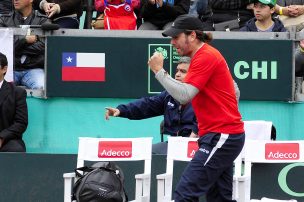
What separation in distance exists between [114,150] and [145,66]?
1.62 metres

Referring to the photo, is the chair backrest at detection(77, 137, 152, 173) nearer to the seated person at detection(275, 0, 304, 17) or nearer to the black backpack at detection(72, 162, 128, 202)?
the black backpack at detection(72, 162, 128, 202)

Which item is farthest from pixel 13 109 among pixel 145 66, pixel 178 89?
pixel 178 89

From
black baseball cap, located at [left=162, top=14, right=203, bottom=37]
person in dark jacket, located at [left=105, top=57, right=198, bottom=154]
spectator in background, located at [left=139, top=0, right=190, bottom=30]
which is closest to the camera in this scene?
black baseball cap, located at [left=162, top=14, right=203, bottom=37]

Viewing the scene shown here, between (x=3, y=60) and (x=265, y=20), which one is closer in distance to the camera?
(x=3, y=60)

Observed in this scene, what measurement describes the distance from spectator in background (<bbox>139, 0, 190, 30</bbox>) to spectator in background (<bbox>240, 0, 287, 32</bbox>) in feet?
3.00

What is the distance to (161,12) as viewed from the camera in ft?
36.0

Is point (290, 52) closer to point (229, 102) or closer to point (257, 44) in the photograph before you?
point (257, 44)

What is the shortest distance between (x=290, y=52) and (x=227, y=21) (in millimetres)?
1065

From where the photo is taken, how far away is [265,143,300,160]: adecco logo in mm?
8805

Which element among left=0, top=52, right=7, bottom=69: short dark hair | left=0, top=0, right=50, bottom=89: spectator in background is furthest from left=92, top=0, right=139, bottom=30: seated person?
left=0, top=52, right=7, bottom=69: short dark hair

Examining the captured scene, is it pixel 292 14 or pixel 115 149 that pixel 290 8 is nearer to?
pixel 292 14

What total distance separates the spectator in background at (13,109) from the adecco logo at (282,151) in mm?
2641

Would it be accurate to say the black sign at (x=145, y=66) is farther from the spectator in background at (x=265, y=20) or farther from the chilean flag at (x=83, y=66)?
the spectator in background at (x=265, y=20)

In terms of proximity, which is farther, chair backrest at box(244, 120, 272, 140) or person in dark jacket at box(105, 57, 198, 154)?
chair backrest at box(244, 120, 272, 140)
